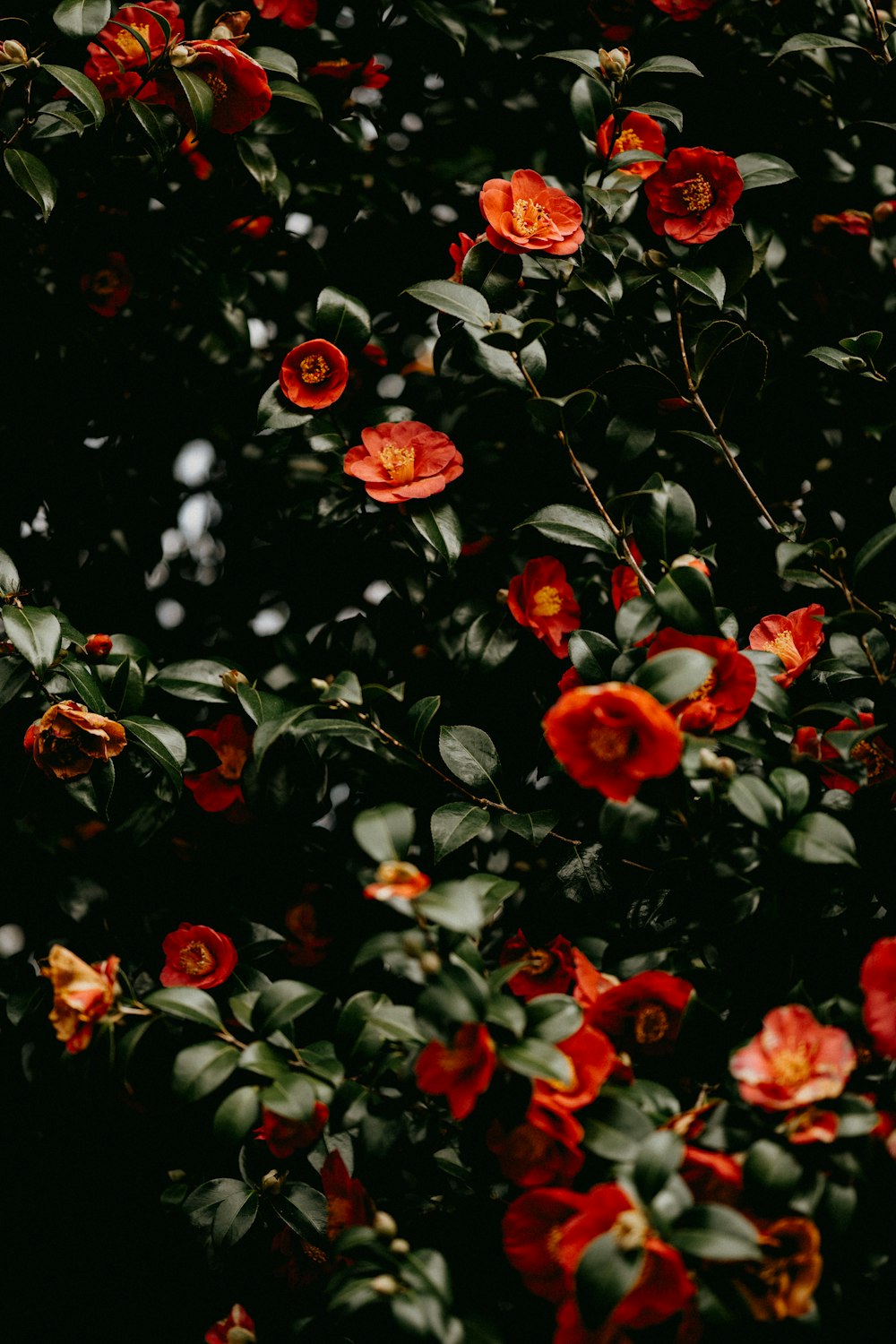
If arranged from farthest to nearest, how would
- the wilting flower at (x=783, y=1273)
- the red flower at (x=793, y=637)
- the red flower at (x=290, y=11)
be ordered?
1. the red flower at (x=290, y=11)
2. the red flower at (x=793, y=637)
3. the wilting flower at (x=783, y=1273)

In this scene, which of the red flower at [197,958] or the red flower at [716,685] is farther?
the red flower at [197,958]

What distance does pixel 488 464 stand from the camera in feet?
3.82

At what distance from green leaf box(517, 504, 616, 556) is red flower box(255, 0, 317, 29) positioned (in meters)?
0.78

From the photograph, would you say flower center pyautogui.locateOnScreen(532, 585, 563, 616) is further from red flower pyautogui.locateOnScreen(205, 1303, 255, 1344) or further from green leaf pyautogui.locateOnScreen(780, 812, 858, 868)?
red flower pyautogui.locateOnScreen(205, 1303, 255, 1344)

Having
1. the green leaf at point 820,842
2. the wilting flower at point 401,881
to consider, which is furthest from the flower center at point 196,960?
the green leaf at point 820,842

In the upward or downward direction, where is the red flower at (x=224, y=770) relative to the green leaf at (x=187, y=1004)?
downward

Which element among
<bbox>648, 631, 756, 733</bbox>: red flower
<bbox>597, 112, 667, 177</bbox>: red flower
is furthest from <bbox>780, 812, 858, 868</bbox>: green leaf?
<bbox>597, 112, 667, 177</bbox>: red flower

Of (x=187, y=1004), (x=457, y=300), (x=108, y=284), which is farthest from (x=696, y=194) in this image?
(x=187, y=1004)

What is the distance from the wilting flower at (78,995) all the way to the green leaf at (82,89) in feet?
2.79

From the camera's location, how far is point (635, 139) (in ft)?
3.80

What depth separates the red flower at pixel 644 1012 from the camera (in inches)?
A: 31.6

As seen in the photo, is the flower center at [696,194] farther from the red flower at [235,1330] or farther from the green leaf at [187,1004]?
the red flower at [235,1330]

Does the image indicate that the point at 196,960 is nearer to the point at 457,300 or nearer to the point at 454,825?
the point at 454,825

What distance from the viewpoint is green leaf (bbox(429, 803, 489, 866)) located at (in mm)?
907
